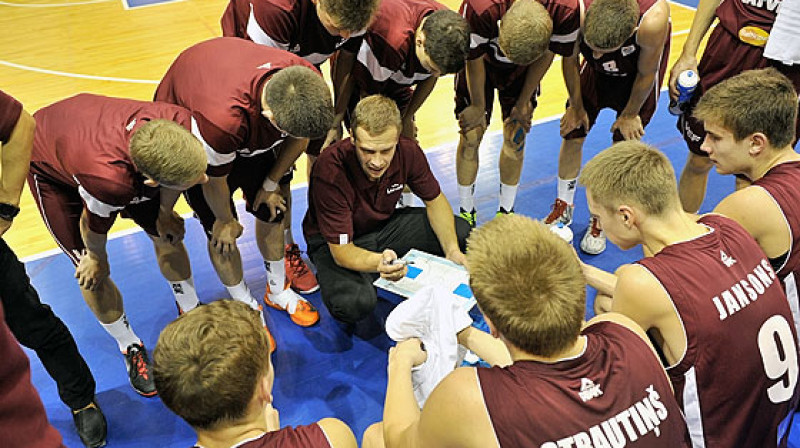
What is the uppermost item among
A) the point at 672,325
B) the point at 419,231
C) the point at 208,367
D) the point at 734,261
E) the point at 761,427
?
the point at 208,367

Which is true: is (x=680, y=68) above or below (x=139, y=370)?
above

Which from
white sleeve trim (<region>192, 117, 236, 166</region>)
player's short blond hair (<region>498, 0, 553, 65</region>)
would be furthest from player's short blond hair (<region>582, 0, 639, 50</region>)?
white sleeve trim (<region>192, 117, 236, 166</region>)

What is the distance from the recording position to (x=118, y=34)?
922 cm

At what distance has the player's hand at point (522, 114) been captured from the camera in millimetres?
4465

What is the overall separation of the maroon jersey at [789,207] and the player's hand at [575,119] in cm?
185

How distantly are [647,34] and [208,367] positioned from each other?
11.5ft

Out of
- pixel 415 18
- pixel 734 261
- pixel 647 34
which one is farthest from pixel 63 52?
pixel 734 261

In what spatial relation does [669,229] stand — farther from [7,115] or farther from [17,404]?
[7,115]

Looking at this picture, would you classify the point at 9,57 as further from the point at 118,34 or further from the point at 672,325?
the point at 672,325

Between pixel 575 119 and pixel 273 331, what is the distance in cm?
263

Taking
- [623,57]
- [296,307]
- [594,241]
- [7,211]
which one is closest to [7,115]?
[7,211]

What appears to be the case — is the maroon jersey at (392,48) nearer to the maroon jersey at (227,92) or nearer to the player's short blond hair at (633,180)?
the maroon jersey at (227,92)

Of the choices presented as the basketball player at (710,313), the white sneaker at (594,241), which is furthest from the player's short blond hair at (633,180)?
the white sneaker at (594,241)

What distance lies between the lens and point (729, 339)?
2092mm
